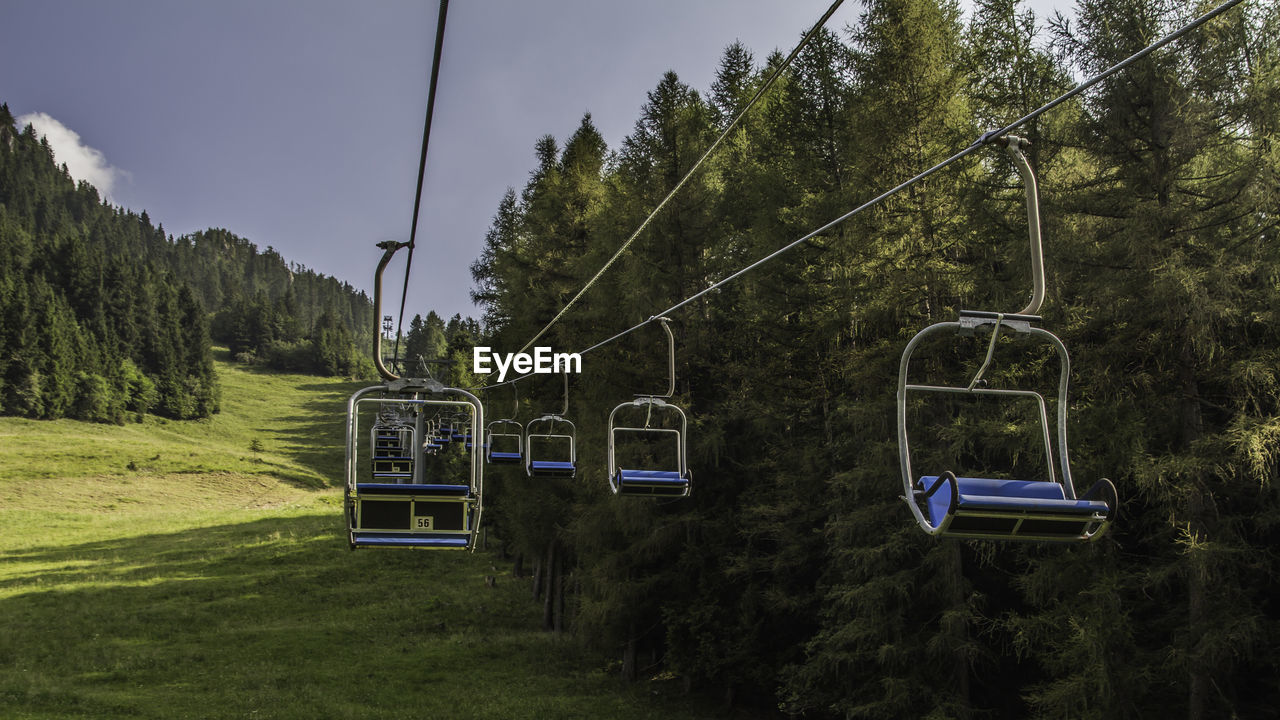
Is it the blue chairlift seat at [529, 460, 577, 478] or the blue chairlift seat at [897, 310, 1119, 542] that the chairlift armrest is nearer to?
the blue chairlift seat at [897, 310, 1119, 542]

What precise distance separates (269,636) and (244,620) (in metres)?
3.29

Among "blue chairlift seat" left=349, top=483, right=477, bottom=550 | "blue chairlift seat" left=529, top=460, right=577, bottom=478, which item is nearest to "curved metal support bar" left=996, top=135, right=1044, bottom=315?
"blue chairlift seat" left=349, top=483, right=477, bottom=550

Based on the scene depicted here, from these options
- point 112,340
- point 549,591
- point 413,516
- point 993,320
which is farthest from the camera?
point 112,340

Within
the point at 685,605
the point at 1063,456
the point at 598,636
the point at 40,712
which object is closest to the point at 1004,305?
the point at 1063,456

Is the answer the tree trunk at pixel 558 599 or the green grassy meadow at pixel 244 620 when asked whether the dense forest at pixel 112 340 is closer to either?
the green grassy meadow at pixel 244 620

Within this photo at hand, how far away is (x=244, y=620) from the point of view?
3000 centimetres

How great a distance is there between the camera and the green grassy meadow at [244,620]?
68.0 ft

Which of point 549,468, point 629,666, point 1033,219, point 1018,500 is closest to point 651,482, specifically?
point 549,468

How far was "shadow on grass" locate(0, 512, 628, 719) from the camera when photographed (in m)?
20.5

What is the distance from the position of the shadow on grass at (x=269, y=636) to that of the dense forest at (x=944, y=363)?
483 cm

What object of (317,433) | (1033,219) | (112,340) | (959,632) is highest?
(112,340)

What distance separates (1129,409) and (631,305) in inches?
431

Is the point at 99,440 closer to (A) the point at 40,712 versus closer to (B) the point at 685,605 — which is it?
(A) the point at 40,712

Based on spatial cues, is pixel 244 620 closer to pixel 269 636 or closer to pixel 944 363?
pixel 269 636
